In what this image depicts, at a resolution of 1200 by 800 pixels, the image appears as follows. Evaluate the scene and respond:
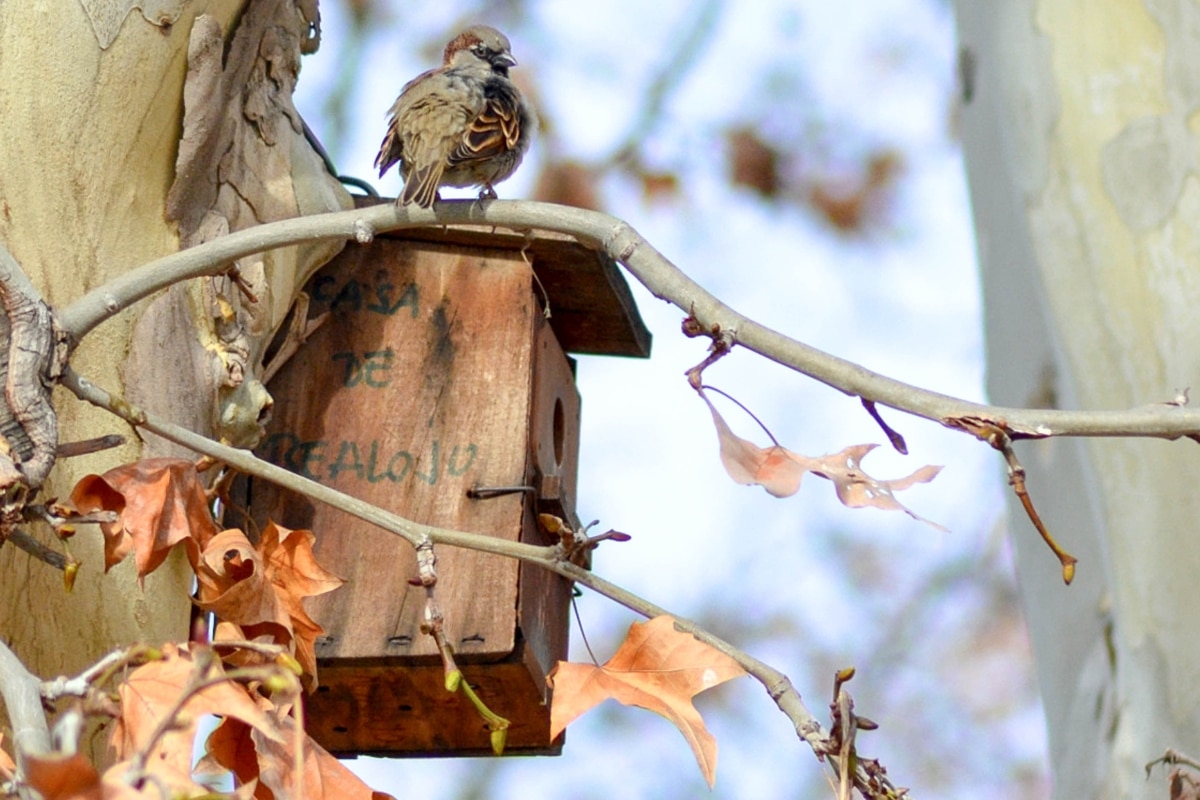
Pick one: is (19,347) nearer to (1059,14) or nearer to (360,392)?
(360,392)

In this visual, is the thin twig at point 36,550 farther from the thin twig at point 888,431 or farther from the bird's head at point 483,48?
the bird's head at point 483,48

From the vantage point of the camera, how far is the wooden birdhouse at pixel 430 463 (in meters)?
2.58

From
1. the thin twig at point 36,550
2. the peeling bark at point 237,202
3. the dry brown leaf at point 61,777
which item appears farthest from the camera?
the peeling bark at point 237,202

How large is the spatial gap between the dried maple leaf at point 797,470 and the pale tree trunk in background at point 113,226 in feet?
2.77

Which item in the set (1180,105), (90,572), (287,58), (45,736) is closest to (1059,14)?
(1180,105)

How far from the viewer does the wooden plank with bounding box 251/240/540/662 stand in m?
2.58

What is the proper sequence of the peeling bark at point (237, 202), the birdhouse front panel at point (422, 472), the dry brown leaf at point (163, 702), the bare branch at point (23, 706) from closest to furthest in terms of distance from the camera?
the bare branch at point (23, 706)
the dry brown leaf at point (163, 702)
the peeling bark at point (237, 202)
the birdhouse front panel at point (422, 472)

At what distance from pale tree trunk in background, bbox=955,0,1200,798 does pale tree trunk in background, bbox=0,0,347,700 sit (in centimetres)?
170

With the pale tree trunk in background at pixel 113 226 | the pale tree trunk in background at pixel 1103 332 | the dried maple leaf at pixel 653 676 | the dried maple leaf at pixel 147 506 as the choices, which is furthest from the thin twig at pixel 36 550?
the pale tree trunk in background at pixel 1103 332

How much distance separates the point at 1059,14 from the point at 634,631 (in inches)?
86.3

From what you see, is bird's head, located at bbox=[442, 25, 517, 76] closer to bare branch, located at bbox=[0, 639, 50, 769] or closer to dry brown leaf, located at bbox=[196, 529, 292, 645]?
dry brown leaf, located at bbox=[196, 529, 292, 645]

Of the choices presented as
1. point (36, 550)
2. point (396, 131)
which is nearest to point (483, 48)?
point (396, 131)

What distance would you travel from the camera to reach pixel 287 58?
273 cm

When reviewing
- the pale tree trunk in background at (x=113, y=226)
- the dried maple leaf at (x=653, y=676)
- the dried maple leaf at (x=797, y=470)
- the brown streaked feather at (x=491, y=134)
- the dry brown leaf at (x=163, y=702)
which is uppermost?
the brown streaked feather at (x=491, y=134)
